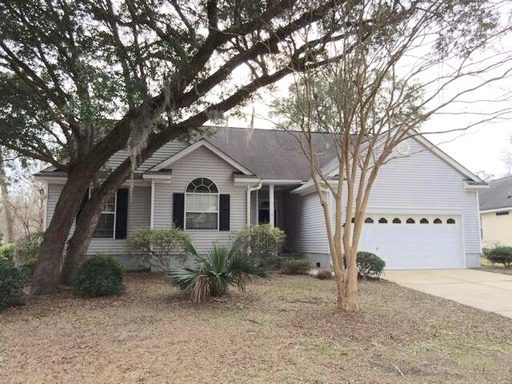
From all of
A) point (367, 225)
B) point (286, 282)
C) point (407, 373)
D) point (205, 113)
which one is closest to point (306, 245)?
point (367, 225)

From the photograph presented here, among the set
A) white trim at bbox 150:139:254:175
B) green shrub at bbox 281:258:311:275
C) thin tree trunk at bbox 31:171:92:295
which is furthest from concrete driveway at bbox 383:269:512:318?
thin tree trunk at bbox 31:171:92:295

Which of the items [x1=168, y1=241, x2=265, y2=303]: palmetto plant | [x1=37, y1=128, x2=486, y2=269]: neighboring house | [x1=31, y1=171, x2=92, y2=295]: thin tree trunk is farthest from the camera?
[x1=37, y1=128, x2=486, y2=269]: neighboring house

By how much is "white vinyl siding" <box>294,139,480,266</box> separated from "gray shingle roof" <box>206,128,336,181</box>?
1.67m

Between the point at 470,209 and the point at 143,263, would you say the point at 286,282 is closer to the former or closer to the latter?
the point at 143,263

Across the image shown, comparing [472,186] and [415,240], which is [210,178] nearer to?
[415,240]

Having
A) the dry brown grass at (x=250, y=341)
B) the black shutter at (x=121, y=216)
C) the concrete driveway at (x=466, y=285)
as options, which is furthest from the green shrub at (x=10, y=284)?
the concrete driveway at (x=466, y=285)

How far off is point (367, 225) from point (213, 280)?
9141 millimetres

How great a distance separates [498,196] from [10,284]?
2544 cm

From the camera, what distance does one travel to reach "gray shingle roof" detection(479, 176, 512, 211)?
24.0 metres

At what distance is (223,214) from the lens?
51.0ft

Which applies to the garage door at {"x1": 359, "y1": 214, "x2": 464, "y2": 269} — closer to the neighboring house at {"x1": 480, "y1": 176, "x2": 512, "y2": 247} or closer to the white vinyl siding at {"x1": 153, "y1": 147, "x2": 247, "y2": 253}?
the white vinyl siding at {"x1": 153, "y1": 147, "x2": 247, "y2": 253}

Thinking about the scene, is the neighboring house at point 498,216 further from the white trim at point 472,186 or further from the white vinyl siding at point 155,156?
the white vinyl siding at point 155,156

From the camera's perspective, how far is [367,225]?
16219mm

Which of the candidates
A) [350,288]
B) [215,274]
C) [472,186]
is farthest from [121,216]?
[472,186]
